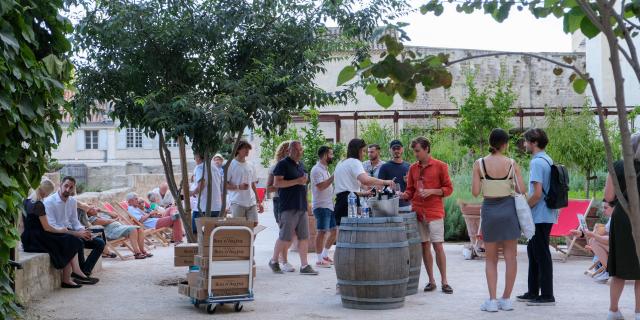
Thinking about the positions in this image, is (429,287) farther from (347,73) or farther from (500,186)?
(347,73)

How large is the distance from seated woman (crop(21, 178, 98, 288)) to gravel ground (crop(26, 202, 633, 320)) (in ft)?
1.02

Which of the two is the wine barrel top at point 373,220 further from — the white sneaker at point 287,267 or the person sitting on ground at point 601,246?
the white sneaker at point 287,267

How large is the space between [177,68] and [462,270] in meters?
4.76

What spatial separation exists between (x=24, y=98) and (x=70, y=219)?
5.77 meters

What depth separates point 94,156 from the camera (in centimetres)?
5859

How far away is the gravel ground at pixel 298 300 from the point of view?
8508 mm

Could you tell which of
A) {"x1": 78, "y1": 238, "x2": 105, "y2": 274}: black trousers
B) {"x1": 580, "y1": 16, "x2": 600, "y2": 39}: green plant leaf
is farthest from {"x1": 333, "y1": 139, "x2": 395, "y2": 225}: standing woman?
{"x1": 580, "y1": 16, "x2": 600, "y2": 39}: green plant leaf

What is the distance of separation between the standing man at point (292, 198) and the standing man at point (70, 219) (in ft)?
7.79

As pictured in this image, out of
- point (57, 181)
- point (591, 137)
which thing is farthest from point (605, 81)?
point (57, 181)

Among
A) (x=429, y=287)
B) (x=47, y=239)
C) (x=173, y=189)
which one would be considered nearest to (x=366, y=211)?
(x=429, y=287)

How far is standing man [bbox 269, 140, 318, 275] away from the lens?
37.6ft

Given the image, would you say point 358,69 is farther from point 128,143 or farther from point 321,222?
point 128,143

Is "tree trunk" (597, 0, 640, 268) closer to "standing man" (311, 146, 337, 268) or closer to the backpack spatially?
the backpack

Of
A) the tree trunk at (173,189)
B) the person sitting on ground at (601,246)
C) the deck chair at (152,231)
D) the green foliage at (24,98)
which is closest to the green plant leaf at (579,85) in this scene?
the green foliage at (24,98)
